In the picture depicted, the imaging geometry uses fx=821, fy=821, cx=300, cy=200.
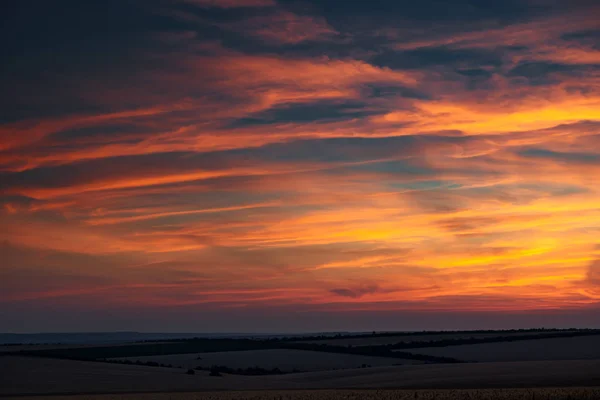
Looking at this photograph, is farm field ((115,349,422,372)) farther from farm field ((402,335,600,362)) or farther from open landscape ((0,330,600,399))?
farm field ((402,335,600,362))

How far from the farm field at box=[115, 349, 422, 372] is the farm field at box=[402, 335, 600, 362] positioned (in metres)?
12.3

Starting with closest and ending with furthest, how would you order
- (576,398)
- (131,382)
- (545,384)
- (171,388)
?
(576,398) → (545,384) → (171,388) → (131,382)

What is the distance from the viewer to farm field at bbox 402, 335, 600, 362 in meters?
115

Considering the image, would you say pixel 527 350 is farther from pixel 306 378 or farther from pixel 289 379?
pixel 289 379

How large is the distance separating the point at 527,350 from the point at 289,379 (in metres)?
57.3

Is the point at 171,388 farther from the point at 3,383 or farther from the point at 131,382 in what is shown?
the point at 3,383

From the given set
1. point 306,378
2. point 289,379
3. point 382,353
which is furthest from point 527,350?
point 289,379

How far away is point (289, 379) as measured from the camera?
260 ft

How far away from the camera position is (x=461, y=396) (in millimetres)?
45938

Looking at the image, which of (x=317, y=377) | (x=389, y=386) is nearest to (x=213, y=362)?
(x=317, y=377)

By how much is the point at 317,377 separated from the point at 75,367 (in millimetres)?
25659

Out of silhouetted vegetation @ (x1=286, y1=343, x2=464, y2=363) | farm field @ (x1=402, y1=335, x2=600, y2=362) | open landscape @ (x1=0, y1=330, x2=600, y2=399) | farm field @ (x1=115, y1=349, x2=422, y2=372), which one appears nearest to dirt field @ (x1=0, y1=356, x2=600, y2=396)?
open landscape @ (x1=0, y1=330, x2=600, y2=399)

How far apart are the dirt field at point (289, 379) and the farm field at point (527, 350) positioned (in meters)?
35.3

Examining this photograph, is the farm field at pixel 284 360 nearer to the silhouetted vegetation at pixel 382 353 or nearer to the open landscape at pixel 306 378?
the open landscape at pixel 306 378
